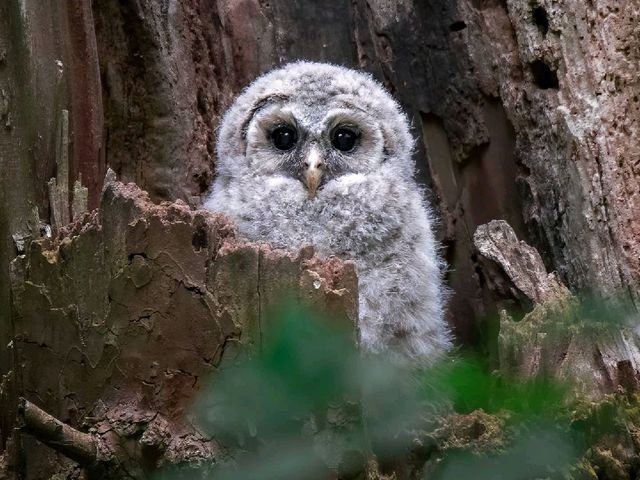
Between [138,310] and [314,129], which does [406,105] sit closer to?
[314,129]

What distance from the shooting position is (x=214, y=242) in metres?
1.91

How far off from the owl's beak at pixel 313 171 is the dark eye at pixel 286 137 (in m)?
0.11

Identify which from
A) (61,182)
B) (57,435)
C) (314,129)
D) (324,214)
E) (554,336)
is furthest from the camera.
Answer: (314,129)

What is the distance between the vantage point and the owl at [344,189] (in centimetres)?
270

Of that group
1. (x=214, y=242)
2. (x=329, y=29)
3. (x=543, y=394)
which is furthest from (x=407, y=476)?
(x=329, y=29)

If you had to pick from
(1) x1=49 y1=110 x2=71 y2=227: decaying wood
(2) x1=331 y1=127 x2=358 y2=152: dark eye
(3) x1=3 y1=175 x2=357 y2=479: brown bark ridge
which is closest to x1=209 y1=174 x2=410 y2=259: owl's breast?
(2) x1=331 y1=127 x2=358 y2=152: dark eye

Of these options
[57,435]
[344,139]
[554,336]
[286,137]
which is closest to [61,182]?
[286,137]

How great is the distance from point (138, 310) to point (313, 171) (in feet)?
3.54

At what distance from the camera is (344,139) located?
301 cm

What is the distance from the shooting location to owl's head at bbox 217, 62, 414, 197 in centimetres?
295

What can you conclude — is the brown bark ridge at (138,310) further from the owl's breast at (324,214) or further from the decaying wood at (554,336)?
the owl's breast at (324,214)

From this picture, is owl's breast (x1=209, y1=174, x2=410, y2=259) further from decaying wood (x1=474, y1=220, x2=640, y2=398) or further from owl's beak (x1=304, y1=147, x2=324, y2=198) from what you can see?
decaying wood (x1=474, y1=220, x2=640, y2=398)

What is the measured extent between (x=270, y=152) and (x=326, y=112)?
246 millimetres

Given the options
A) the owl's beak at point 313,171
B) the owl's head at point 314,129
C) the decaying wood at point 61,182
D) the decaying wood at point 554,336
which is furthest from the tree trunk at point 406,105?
the owl's beak at point 313,171
